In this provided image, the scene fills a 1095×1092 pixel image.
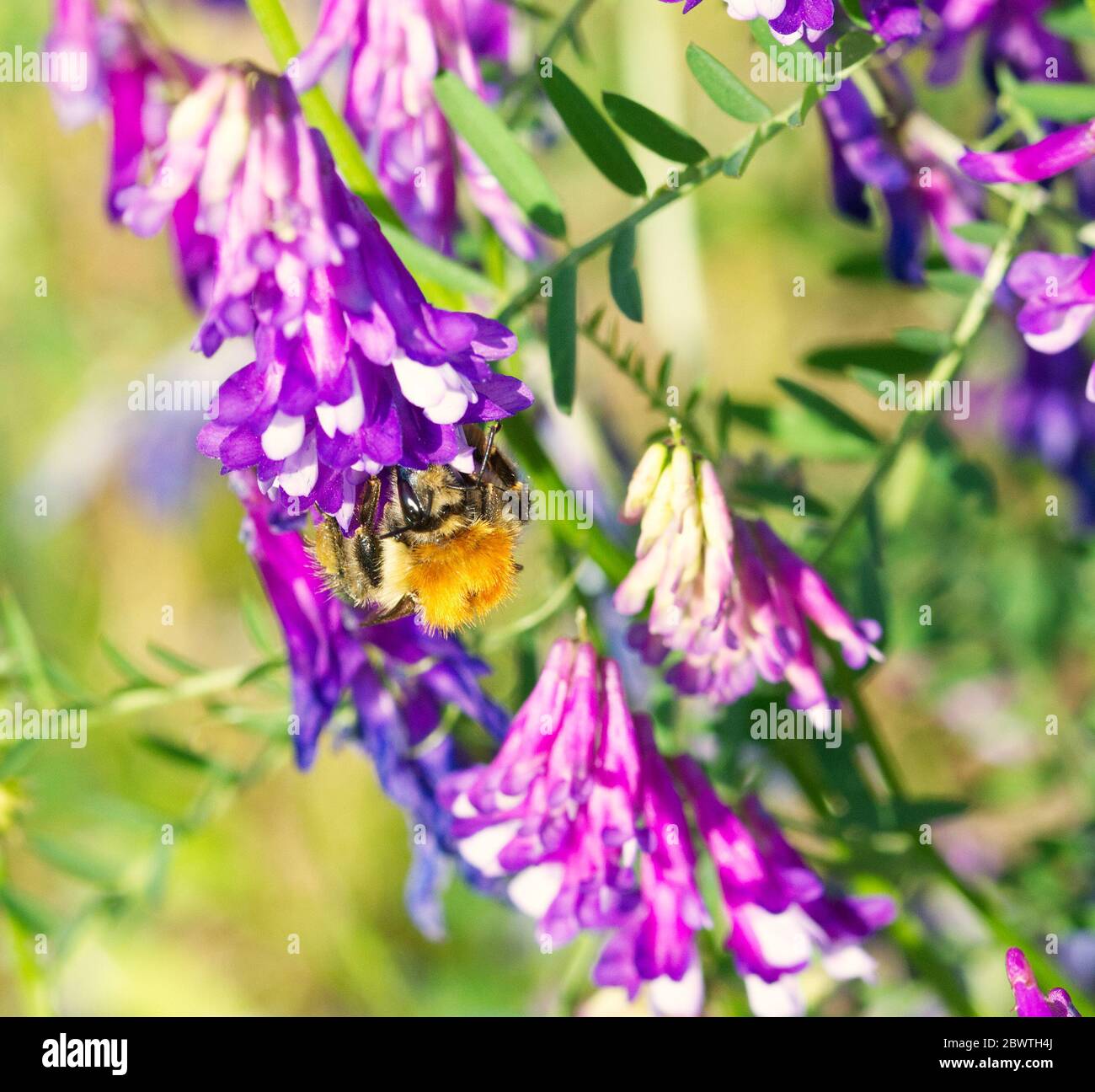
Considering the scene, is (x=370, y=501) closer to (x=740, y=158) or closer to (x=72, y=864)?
(x=740, y=158)

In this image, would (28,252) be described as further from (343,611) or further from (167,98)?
(343,611)

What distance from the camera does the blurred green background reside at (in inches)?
81.1

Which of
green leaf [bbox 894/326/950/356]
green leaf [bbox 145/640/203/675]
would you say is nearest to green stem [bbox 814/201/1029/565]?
green leaf [bbox 894/326/950/356]

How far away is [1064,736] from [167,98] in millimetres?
1918

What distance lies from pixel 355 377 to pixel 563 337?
33 cm

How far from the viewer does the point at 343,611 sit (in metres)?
1.66

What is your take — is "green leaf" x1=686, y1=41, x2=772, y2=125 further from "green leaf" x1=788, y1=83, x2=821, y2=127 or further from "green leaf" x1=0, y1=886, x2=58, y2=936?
"green leaf" x1=0, y1=886, x2=58, y2=936

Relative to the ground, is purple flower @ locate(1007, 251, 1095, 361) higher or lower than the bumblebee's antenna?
higher

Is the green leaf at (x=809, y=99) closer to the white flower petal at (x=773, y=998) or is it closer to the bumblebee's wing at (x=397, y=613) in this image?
the bumblebee's wing at (x=397, y=613)

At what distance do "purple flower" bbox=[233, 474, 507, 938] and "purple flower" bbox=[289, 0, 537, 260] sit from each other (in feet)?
1.31

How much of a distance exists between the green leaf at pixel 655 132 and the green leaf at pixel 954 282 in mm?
409

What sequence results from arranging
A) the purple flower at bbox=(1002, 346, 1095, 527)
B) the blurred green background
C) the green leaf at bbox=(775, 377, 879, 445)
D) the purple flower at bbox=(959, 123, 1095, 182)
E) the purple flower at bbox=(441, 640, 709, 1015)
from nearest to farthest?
the purple flower at bbox=(959, 123, 1095, 182), the purple flower at bbox=(441, 640, 709, 1015), the green leaf at bbox=(775, 377, 879, 445), the blurred green background, the purple flower at bbox=(1002, 346, 1095, 527)

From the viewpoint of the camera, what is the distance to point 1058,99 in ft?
5.57
